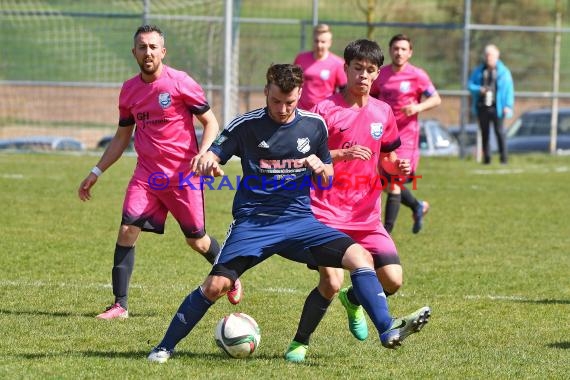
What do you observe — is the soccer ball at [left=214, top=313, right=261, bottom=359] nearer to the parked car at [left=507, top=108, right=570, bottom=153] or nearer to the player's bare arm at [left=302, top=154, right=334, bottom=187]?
the player's bare arm at [left=302, top=154, right=334, bottom=187]

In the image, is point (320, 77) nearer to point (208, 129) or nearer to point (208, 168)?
point (208, 129)

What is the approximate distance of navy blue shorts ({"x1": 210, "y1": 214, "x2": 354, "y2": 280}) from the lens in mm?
5996

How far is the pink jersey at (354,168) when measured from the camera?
21.8 ft

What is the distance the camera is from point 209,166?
5.80m

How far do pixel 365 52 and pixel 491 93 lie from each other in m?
13.7

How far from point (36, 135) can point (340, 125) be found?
1534cm

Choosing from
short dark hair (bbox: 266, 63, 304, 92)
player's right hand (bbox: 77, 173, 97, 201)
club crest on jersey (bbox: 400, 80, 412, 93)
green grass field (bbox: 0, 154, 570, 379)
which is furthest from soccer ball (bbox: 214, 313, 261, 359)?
club crest on jersey (bbox: 400, 80, 412, 93)

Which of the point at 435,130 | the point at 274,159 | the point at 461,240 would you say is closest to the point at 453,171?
the point at 435,130

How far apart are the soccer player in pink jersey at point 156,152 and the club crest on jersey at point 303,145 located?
66.4 inches

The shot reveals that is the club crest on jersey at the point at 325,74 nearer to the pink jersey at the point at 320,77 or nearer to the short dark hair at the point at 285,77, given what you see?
the pink jersey at the point at 320,77

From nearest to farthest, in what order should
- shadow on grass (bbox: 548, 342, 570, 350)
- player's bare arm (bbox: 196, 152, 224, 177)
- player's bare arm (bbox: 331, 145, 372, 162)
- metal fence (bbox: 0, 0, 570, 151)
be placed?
player's bare arm (bbox: 196, 152, 224, 177), player's bare arm (bbox: 331, 145, 372, 162), shadow on grass (bbox: 548, 342, 570, 350), metal fence (bbox: 0, 0, 570, 151)

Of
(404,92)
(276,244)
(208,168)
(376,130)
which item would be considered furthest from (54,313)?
(404,92)

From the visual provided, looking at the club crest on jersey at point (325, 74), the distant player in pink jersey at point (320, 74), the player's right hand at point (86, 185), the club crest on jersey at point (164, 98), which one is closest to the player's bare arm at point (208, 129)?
the club crest on jersey at point (164, 98)

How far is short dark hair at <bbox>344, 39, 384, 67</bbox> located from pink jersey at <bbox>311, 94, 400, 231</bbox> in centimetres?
34
